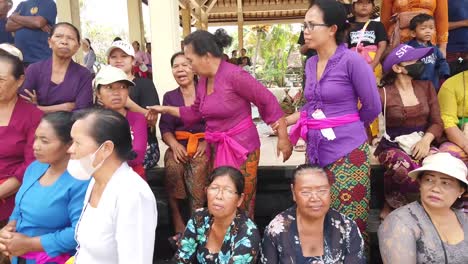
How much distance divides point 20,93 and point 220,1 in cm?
1168

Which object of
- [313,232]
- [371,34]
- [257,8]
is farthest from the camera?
[257,8]

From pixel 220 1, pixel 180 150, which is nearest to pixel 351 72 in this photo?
pixel 180 150

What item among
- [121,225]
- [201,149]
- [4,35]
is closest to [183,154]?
[201,149]

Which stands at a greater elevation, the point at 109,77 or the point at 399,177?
the point at 109,77

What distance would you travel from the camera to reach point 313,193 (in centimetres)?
222

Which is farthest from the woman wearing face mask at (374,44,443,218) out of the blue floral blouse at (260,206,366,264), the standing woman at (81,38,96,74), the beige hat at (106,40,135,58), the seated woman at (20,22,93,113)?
the standing woman at (81,38,96,74)

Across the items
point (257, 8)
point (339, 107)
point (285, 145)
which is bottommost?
point (285, 145)

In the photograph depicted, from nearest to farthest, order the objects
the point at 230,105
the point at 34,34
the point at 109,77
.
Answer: the point at 230,105 < the point at 109,77 < the point at 34,34

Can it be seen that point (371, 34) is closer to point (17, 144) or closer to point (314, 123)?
point (314, 123)

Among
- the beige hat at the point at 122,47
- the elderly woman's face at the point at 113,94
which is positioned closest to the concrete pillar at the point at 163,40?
the beige hat at the point at 122,47

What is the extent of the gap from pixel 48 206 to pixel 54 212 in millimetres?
43

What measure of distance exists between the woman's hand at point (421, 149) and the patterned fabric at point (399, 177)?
0.04 meters

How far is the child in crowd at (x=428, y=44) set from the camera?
10.8 feet

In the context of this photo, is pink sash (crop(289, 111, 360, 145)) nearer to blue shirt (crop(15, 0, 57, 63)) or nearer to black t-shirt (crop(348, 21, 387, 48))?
black t-shirt (crop(348, 21, 387, 48))
